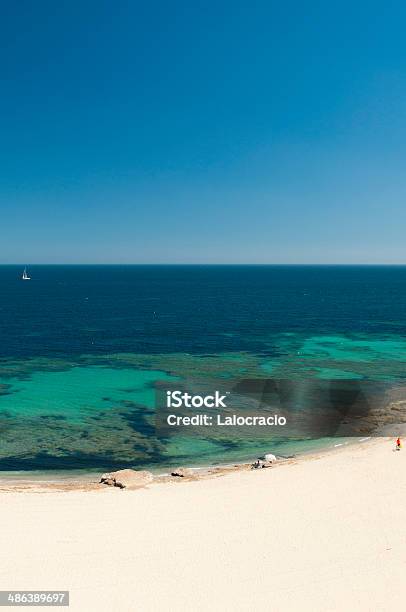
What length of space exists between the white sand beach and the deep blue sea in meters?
7.65

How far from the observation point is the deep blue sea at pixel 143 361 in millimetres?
36844

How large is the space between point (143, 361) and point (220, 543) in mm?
43960

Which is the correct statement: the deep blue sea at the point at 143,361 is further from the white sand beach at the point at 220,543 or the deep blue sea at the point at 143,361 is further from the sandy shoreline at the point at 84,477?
the white sand beach at the point at 220,543

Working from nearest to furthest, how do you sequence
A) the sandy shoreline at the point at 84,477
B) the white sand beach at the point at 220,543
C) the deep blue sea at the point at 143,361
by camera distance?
1. the white sand beach at the point at 220,543
2. the sandy shoreline at the point at 84,477
3. the deep blue sea at the point at 143,361

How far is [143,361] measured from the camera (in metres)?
64.4

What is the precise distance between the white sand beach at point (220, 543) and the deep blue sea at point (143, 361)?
7646 mm

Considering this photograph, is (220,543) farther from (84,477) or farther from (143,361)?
(143,361)

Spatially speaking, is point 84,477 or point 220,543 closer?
point 220,543

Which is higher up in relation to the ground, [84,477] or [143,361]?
[143,361]

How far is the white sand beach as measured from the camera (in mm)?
17828

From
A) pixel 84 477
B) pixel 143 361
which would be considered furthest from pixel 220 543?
pixel 143 361

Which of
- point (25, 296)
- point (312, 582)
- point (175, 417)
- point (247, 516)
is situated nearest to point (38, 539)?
point (247, 516)

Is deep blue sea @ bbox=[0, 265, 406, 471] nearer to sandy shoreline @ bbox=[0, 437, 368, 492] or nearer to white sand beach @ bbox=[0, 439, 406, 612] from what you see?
sandy shoreline @ bbox=[0, 437, 368, 492]

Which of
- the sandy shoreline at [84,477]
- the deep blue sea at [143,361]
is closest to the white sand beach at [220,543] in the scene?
the sandy shoreline at [84,477]
